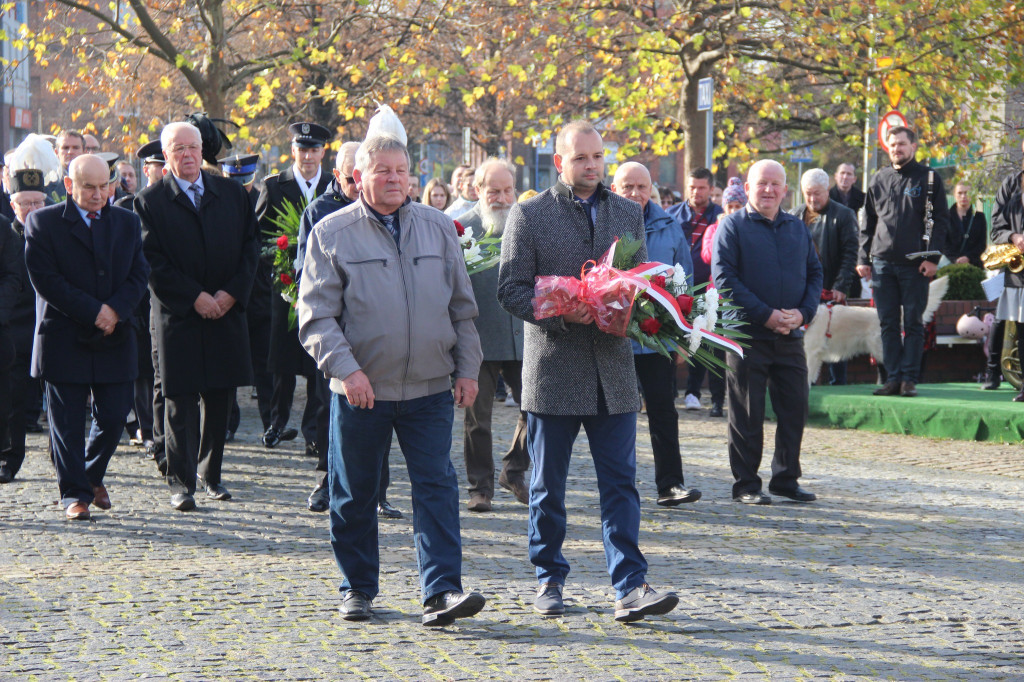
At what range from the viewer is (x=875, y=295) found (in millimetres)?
12445

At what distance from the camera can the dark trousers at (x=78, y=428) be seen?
8117 mm

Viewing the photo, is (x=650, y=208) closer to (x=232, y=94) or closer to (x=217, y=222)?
(x=217, y=222)

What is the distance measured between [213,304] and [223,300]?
8 centimetres

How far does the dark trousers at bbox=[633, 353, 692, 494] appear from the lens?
845 cm

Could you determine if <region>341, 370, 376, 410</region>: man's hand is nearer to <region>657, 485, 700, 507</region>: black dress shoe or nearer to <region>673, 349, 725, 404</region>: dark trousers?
<region>657, 485, 700, 507</region>: black dress shoe

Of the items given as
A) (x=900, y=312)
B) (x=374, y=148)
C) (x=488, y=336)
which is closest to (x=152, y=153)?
(x=488, y=336)

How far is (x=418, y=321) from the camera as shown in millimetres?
5617

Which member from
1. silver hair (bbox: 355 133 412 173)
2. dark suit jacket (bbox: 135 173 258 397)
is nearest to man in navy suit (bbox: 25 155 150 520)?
dark suit jacket (bbox: 135 173 258 397)

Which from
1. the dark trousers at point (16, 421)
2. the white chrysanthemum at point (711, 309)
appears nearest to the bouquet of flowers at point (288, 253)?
the dark trousers at point (16, 421)

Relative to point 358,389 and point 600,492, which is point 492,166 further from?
point 358,389

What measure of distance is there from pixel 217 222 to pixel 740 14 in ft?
36.9

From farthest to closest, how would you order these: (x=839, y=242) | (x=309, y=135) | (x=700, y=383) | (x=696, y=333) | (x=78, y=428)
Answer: (x=700, y=383) → (x=839, y=242) → (x=309, y=135) → (x=78, y=428) → (x=696, y=333)

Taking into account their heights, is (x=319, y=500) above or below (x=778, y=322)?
below

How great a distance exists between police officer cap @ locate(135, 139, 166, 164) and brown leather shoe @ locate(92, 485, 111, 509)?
3.02 m
